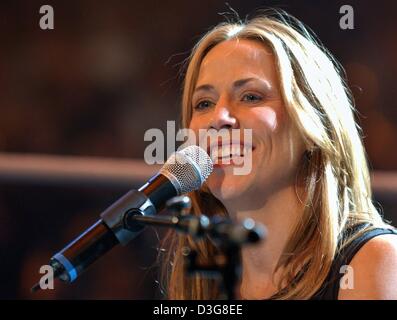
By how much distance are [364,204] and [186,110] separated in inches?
19.0

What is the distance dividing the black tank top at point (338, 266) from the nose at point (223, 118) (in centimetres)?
34

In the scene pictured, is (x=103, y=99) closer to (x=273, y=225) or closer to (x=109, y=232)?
(x=273, y=225)

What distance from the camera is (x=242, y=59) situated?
148 centimetres

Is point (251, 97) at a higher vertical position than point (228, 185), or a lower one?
higher

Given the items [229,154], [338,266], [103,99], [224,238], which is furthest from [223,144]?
[103,99]

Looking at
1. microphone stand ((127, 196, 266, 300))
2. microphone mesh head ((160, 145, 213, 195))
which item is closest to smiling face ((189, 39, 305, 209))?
microphone mesh head ((160, 145, 213, 195))

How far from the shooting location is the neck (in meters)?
1.45

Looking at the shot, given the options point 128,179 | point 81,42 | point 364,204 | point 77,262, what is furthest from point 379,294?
point 81,42

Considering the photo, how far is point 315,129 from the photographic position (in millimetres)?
1418

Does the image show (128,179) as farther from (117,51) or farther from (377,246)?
(377,246)

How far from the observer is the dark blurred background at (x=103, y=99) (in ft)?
6.73

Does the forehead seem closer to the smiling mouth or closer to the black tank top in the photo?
the smiling mouth

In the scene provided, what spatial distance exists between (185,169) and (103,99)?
3.76 ft

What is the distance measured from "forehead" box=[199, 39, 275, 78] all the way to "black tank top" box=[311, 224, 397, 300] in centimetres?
41
